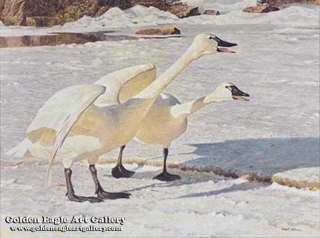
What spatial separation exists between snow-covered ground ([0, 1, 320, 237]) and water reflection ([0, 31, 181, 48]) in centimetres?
2

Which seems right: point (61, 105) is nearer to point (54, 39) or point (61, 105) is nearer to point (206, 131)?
point (54, 39)

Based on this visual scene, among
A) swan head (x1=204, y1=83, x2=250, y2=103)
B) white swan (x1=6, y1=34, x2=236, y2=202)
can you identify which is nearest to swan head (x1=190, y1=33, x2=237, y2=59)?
white swan (x1=6, y1=34, x2=236, y2=202)

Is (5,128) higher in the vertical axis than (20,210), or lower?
higher

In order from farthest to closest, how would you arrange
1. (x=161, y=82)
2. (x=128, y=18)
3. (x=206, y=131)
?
(x=128, y=18)
(x=206, y=131)
(x=161, y=82)

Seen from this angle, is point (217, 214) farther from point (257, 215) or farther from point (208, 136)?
→ point (208, 136)

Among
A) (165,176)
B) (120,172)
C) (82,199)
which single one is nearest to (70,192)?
(82,199)

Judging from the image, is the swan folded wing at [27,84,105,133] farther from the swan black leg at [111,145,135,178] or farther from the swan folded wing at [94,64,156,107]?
the swan black leg at [111,145,135,178]

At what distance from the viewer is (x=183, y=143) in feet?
7.57

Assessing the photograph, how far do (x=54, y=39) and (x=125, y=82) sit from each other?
14.7 inches

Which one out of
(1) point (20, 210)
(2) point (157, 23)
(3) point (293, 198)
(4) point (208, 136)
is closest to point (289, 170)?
(3) point (293, 198)

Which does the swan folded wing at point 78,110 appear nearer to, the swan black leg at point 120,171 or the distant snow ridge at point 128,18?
the swan black leg at point 120,171

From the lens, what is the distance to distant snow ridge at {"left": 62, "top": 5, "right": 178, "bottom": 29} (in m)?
2.41

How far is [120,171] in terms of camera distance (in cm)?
225

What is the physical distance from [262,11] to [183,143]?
0.57 m
